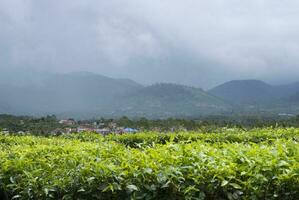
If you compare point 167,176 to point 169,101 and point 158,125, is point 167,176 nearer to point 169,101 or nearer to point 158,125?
point 158,125

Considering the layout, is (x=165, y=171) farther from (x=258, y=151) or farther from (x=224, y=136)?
(x=224, y=136)

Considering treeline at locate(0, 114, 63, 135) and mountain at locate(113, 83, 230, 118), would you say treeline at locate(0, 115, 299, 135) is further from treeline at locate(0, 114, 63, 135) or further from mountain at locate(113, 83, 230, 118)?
mountain at locate(113, 83, 230, 118)

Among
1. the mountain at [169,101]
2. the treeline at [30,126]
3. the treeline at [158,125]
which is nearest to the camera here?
the treeline at [158,125]

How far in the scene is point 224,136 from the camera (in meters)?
13.6

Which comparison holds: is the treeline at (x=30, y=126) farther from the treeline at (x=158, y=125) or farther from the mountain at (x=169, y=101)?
the mountain at (x=169, y=101)

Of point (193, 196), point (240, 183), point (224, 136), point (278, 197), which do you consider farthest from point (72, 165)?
point (224, 136)

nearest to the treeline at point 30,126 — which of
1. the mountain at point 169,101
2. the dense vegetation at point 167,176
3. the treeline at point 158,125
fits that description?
the treeline at point 158,125

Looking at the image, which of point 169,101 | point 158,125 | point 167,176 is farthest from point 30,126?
point 169,101

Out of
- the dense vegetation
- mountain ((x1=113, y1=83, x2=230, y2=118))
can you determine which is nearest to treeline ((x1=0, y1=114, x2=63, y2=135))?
the dense vegetation

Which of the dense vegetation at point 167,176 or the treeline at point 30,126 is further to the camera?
the treeline at point 30,126

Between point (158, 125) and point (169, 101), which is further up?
point (169, 101)

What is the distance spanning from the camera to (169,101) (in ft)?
561

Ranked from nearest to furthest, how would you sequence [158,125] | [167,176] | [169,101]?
[167,176], [158,125], [169,101]

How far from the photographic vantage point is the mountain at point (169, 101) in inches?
5960
